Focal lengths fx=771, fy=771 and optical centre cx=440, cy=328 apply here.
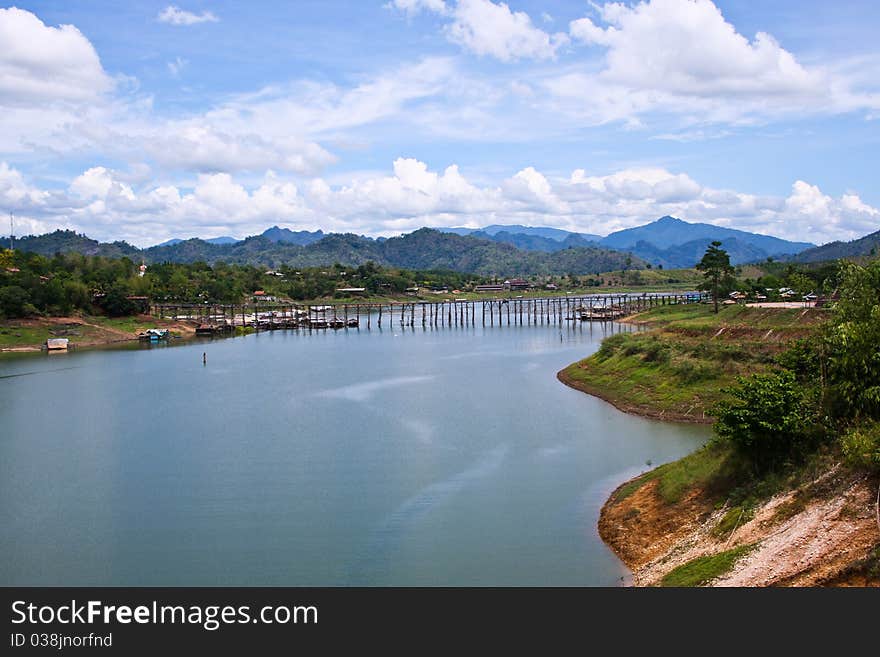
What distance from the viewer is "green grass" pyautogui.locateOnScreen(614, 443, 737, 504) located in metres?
22.0

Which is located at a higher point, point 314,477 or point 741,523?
point 741,523

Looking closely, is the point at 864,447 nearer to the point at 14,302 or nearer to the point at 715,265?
the point at 715,265

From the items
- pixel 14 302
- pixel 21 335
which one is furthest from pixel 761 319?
pixel 14 302

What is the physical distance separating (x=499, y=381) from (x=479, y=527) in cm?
2888

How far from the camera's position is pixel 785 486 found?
62.3 feet

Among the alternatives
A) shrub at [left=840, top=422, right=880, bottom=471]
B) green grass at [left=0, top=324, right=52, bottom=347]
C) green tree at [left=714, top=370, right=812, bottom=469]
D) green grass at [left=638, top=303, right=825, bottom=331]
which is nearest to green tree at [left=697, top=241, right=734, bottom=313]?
green grass at [left=638, top=303, right=825, bottom=331]

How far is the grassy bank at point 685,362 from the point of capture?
126 feet

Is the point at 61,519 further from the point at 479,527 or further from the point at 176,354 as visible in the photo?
the point at 176,354

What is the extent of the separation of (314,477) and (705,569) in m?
15.3

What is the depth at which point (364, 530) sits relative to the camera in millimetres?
22281

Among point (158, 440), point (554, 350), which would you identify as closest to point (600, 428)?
point (158, 440)

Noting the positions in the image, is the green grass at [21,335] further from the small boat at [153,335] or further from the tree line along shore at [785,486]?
the tree line along shore at [785,486]
